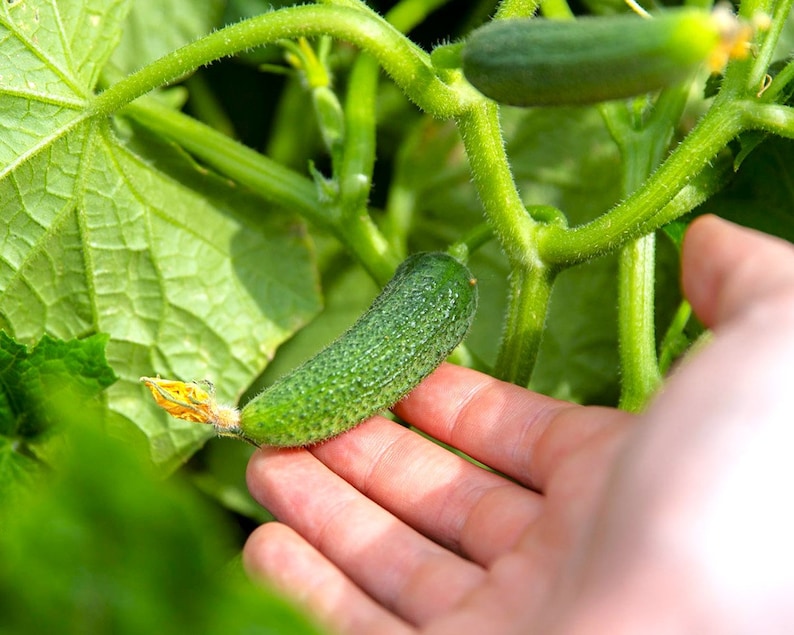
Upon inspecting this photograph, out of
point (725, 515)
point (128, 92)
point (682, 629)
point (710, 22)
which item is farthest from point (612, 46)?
point (128, 92)

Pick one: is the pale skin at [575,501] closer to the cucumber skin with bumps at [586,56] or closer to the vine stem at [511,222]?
the vine stem at [511,222]

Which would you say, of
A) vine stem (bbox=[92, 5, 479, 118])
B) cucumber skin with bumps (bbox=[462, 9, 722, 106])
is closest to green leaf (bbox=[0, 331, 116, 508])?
vine stem (bbox=[92, 5, 479, 118])

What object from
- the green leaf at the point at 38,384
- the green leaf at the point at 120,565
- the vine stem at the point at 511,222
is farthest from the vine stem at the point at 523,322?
the green leaf at the point at 120,565

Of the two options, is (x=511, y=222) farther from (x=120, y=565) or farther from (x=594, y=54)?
(x=120, y=565)

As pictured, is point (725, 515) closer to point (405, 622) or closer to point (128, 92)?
point (405, 622)

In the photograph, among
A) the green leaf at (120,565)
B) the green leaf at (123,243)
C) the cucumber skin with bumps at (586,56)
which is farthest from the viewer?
the green leaf at (123,243)

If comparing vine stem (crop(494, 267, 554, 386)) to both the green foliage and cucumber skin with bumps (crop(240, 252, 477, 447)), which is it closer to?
the green foliage
